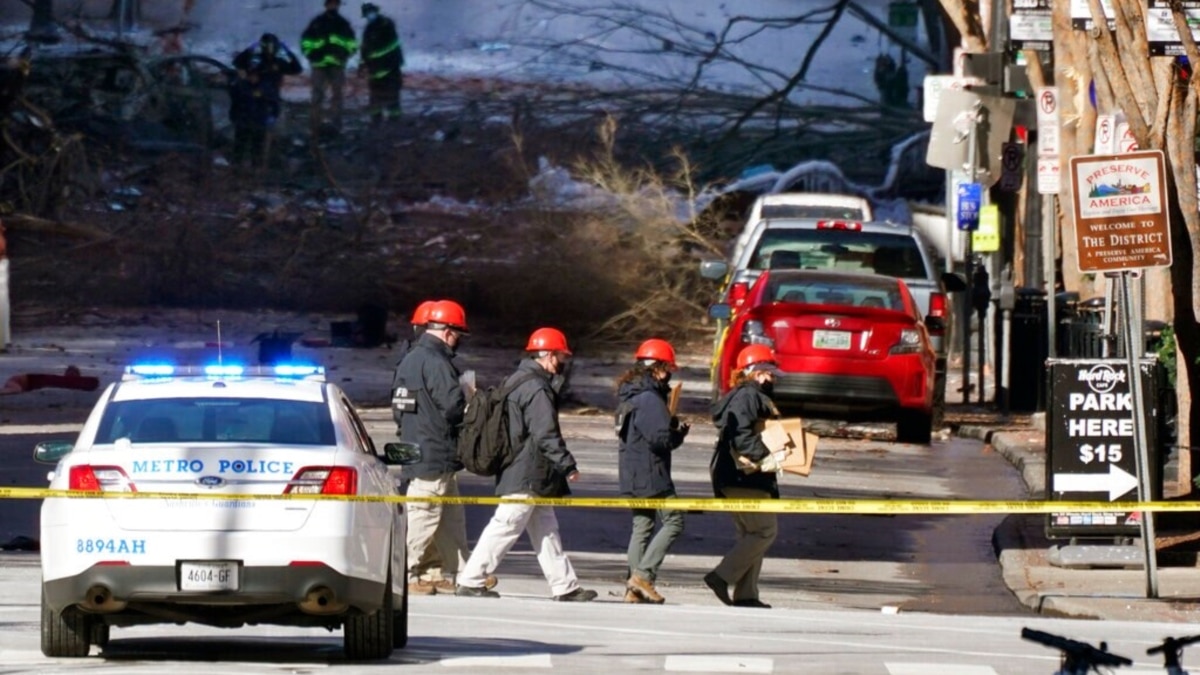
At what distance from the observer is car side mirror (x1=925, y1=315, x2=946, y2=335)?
2452 centimetres

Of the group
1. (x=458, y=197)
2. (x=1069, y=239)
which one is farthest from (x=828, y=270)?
(x=458, y=197)

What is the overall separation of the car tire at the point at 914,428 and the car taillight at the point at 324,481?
1281cm

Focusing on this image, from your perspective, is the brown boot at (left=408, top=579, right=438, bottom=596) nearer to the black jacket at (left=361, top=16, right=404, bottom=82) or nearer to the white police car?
the white police car

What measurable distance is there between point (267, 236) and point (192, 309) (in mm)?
3091

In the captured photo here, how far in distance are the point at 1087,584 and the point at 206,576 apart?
6.84 metres

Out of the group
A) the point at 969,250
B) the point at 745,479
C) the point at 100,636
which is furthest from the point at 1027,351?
the point at 100,636

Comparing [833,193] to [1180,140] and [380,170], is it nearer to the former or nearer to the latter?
[380,170]

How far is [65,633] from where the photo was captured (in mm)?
11211

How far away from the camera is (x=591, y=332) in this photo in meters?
32.5

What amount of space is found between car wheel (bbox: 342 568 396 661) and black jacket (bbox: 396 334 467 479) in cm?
368

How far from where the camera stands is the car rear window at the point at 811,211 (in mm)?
33969

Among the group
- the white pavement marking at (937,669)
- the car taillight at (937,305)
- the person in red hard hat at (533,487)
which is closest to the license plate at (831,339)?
the car taillight at (937,305)

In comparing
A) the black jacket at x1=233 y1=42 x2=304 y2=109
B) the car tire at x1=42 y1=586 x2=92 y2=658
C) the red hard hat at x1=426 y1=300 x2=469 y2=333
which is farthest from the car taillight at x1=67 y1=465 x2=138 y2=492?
the black jacket at x1=233 y1=42 x2=304 y2=109

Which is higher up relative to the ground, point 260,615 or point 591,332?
point 260,615
